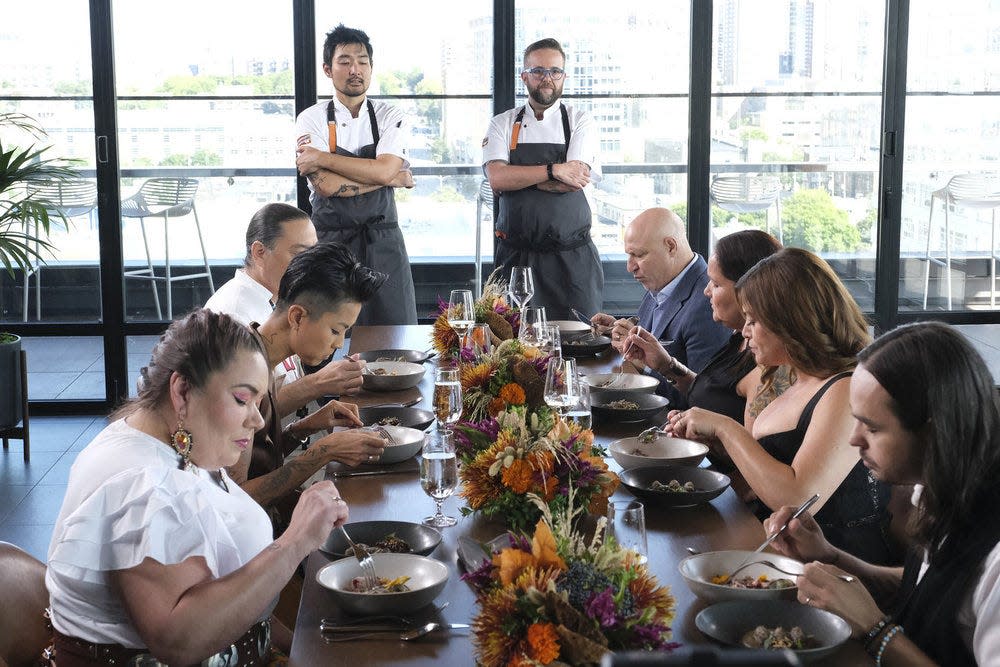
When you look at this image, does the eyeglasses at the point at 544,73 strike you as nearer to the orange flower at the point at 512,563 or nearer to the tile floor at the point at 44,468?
the tile floor at the point at 44,468

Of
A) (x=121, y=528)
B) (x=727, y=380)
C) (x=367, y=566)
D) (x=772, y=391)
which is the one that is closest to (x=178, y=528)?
(x=121, y=528)

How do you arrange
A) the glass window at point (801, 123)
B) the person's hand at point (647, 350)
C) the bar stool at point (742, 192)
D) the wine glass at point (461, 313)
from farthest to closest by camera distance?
the bar stool at point (742, 192), the glass window at point (801, 123), the wine glass at point (461, 313), the person's hand at point (647, 350)

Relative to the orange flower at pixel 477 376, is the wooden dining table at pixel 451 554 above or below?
below

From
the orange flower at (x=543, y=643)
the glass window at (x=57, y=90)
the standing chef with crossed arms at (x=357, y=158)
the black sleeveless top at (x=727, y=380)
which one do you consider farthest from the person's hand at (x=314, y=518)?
the glass window at (x=57, y=90)

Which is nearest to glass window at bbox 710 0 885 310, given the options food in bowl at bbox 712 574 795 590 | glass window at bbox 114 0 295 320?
glass window at bbox 114 0 295 320

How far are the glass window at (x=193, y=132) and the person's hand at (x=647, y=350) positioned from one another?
333cm

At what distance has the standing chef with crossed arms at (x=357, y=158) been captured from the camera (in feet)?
19.0

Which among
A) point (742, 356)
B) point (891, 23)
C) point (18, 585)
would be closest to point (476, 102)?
point (891, 23)

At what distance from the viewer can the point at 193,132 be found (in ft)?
22.2

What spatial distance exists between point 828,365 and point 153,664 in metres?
1.74

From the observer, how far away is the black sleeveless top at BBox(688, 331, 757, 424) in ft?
11.5

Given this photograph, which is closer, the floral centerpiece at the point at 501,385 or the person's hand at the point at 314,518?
the person's hand at the point at 314,518

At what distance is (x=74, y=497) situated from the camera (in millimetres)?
2029

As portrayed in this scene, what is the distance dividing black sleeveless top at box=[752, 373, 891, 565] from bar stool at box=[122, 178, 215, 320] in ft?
16.0
